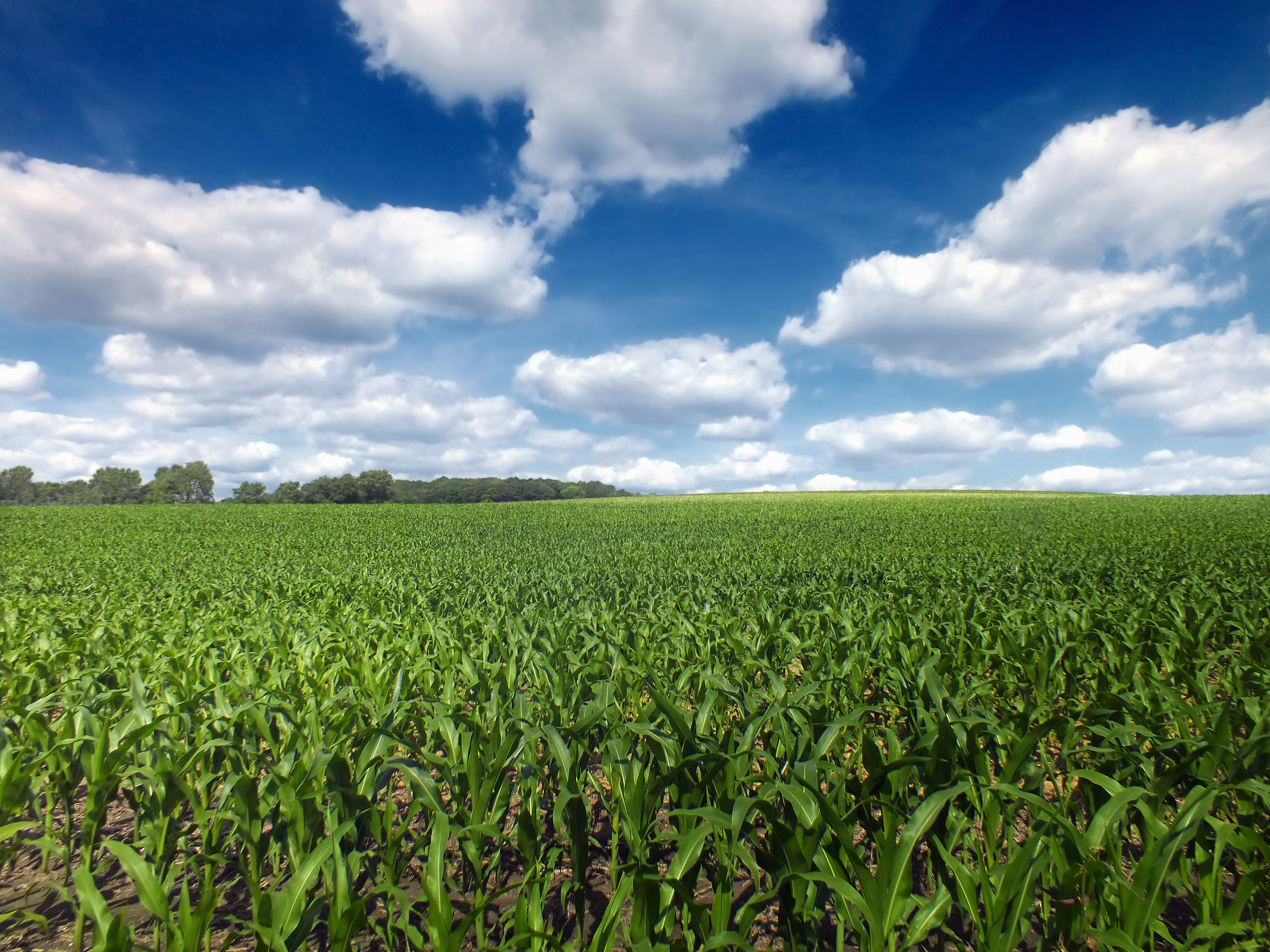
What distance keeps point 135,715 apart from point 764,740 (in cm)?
466

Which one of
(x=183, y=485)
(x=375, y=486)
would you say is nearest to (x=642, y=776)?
(x=375, y=486)

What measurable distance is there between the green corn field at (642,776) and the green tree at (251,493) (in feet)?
378

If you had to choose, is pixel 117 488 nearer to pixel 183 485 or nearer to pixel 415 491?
pixel 183 485

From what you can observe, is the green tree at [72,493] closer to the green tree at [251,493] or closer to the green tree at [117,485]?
the green tree at [117,485]

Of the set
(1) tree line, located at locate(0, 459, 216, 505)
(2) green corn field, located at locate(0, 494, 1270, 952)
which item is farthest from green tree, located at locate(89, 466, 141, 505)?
(2) green corn field, located at locate(0, 494, 1270, 952)

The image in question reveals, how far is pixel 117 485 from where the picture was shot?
132m

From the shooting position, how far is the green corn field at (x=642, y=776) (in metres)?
2.60

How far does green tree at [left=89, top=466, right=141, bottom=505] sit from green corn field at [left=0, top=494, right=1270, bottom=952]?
163m

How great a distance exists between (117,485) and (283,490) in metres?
71.5

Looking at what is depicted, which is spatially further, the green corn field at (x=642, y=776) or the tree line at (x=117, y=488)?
the tree line at (x=117, y=488)

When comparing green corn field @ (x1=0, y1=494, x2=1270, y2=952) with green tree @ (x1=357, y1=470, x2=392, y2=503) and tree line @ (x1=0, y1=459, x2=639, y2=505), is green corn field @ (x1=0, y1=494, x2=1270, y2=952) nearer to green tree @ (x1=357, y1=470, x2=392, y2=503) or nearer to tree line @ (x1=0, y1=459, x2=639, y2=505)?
tree line @ (x1=0, y1=459, x2=639, y2=505)

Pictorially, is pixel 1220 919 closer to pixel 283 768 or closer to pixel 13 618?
pixel 283 768

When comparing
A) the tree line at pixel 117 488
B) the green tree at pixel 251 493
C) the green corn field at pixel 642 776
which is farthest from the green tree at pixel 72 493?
the green corn field at pixel 642 776

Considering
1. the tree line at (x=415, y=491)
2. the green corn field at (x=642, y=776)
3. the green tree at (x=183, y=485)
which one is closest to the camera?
the green corn field at (x=642, y=776)
